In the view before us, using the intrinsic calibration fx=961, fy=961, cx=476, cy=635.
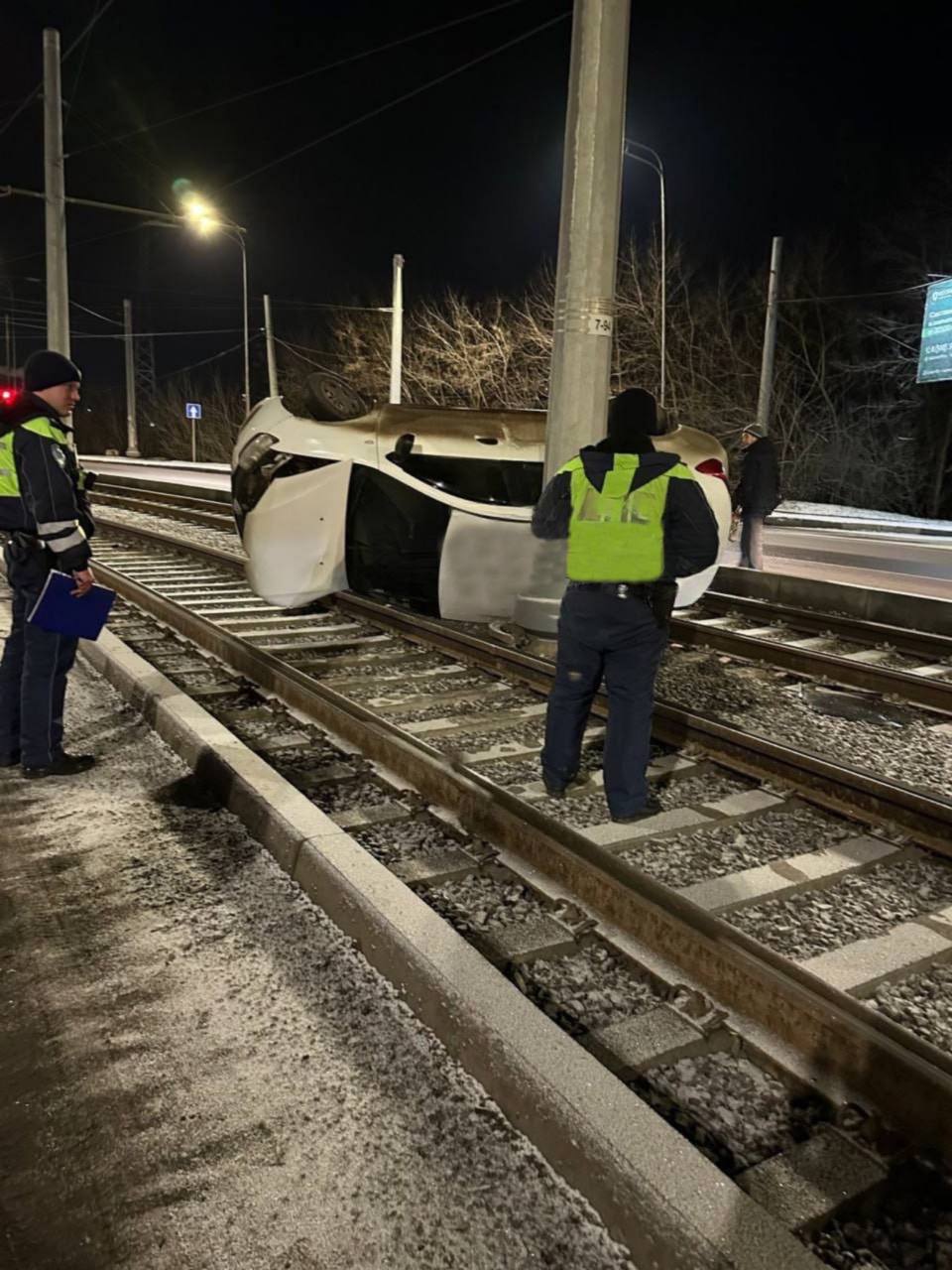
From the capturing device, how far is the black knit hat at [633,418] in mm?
4027

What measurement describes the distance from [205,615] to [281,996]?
613 cm

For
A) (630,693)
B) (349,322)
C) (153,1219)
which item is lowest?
(153,1219)

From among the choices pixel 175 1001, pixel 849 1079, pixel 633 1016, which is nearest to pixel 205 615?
pixel 175 1001

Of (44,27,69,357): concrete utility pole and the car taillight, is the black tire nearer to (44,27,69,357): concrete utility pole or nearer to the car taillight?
the car taillight

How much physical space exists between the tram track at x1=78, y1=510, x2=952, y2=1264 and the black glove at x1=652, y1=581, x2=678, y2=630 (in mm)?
915

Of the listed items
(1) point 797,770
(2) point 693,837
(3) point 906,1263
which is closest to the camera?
(3) point 906,1263

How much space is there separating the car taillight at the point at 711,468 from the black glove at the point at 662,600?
3.25 metres

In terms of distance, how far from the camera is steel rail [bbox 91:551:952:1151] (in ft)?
8.17

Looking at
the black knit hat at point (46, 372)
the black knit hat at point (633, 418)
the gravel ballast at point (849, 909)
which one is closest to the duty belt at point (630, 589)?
the black knit hat at point (633, 418)

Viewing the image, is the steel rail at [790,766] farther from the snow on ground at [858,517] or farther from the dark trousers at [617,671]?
the snow on ground at [858,517]

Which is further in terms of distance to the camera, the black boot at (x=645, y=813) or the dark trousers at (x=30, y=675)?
the dark trousers at (x=30, y=675)

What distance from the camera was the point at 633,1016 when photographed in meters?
2.91

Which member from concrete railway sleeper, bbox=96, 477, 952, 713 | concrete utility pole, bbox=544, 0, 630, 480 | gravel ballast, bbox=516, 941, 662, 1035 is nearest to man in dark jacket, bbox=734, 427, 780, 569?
concrete railway sleeper, bbox=96, 477, 952, 713

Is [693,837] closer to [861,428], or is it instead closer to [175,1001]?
[175,1001]
